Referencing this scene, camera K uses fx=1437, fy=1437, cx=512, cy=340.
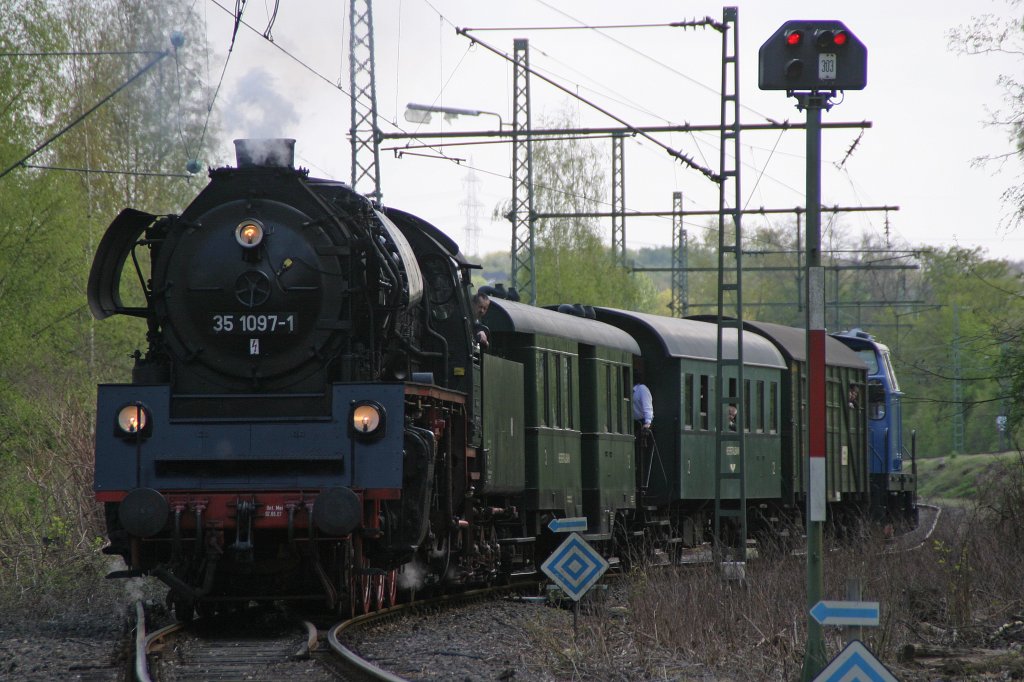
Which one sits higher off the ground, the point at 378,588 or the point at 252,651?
the point at 378,588

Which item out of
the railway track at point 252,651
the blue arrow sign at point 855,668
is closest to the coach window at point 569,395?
the railway track at point 252,651

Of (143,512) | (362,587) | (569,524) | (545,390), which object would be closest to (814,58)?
(569,524)

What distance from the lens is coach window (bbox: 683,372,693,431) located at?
17422 mm

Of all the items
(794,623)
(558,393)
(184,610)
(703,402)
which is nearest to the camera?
(794,623)

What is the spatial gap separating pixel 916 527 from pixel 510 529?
48.4 feet

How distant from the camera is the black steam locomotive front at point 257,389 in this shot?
9875 millimetres

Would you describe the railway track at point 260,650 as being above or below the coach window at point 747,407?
below

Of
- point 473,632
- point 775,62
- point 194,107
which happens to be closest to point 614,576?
point 473,632

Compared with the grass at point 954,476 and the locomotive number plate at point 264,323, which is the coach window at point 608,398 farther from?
the grass at point 954,476

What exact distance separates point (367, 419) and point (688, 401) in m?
8.30

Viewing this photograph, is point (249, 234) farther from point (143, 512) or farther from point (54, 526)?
point (54, 526)

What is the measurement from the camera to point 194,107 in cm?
3109

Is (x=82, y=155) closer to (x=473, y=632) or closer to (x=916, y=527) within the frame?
(x=916, y=527)

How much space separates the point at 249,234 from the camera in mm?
10312
